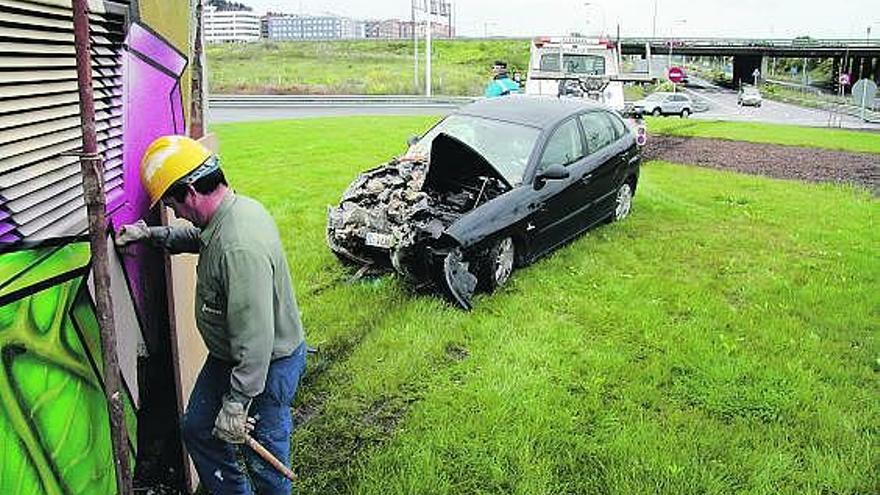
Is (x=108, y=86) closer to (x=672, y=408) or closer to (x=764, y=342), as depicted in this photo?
(x=672, y=408)

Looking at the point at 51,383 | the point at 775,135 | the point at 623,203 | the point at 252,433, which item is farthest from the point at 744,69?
the point at 51,383

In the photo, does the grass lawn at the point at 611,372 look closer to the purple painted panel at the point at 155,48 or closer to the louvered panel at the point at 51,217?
the louvered panel at the point at 51,217

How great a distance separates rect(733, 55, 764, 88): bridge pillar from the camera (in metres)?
85.6

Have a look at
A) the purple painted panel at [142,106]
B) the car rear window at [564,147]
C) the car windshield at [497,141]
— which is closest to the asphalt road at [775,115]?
the car rear window at [564,147]

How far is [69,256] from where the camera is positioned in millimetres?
2869

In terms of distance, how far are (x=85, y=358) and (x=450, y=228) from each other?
151 inches

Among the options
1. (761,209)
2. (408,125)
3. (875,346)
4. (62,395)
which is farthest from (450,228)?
(408,125)

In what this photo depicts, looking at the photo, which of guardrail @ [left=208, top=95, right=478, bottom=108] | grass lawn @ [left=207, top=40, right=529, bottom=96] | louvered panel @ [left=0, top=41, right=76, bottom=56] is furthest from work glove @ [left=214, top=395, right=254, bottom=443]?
grass lawn @ [left=207, top=40, right=529, bottom=96]

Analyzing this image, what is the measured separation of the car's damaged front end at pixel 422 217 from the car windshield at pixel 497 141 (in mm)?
382

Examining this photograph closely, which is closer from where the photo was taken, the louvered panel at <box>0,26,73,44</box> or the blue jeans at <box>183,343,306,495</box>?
the louvered panel at <box>0,26,73,44</box>

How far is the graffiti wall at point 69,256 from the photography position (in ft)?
8.23

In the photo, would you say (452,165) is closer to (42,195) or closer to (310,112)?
(42,195)

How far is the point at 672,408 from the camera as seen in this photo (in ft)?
15.9

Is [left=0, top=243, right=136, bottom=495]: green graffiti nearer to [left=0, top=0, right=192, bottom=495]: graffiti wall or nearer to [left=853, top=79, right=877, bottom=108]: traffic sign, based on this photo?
Result: [left=0, top=0, right=192, bottom=495]: graffiti wall
